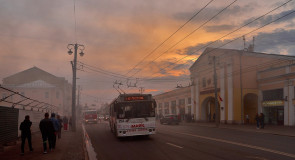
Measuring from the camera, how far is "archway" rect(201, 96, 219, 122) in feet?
159

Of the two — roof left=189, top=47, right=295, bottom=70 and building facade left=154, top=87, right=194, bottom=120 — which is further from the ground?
roof left=189, top=47, right=295, bottom=70

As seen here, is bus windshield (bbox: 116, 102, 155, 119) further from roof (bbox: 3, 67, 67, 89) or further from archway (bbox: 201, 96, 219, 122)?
roof (bbox: 3, 67, 67, 89)

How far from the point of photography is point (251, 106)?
41969 millimetres

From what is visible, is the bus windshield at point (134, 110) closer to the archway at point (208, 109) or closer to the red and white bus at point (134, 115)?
the red and white bus at point (134, 115)

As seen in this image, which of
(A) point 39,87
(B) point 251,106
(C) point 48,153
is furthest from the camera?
(A) point 39,87

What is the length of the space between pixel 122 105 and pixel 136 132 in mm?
1968

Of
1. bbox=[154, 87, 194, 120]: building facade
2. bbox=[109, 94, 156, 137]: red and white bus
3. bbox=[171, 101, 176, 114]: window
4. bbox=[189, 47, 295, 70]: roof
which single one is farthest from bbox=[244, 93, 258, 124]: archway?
bbox=[109, 94, 156, 137]: red and white bus

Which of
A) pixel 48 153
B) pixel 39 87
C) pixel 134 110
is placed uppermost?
pixel 39 87

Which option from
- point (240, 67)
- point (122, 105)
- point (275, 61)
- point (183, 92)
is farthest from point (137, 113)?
point (183, 92)

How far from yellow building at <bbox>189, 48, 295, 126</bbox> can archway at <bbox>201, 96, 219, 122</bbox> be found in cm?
257

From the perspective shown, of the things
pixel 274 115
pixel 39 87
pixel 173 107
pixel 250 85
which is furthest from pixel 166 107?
pixel 274 115

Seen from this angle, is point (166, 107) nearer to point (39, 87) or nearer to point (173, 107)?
point (173, 107)

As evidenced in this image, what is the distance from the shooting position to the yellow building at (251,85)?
111 feet

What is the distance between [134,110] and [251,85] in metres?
27.2
